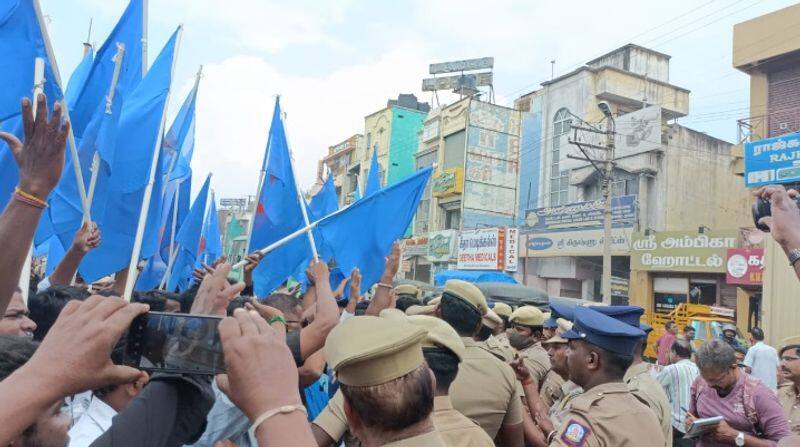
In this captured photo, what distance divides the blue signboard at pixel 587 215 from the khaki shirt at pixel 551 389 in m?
18.6

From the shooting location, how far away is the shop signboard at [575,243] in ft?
73.9

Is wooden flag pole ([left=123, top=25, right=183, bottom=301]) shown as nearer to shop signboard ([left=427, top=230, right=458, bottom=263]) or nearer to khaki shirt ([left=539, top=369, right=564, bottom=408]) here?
khaki shirt ([left=539, top=369, right=564, bottom=408])

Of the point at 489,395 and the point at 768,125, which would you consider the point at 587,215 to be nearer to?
the point at 768,125

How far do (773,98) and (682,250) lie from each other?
205 inches

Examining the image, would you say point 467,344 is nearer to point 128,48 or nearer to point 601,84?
point 128,48

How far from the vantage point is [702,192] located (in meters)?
23.9

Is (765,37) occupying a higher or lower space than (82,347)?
higher

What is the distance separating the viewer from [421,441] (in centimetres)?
155

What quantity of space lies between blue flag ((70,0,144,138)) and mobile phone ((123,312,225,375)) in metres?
4.74

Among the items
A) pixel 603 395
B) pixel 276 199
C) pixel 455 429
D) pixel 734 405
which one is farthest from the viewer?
pixel 276 199

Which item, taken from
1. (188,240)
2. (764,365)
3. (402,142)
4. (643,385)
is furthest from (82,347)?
(402,142)

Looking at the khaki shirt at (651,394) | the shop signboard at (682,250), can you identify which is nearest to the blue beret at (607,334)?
the khaki shirt at (651,394)

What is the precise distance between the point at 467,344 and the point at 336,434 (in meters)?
1.00

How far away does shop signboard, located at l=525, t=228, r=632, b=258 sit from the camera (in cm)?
2253
